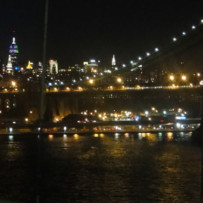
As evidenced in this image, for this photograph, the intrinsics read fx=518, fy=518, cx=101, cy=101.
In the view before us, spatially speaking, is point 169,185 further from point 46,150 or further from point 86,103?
point 86,103

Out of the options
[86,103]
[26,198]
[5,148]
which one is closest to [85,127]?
[5,148]

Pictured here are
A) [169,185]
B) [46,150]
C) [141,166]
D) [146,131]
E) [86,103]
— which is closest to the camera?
[169,185]

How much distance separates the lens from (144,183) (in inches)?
383

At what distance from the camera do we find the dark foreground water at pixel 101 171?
8.38 m

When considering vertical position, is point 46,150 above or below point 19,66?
below

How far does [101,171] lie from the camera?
1163 centimetres

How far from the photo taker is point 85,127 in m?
27.1

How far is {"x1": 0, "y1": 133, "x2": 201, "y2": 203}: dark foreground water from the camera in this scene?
8375mm

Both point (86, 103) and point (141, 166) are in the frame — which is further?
point (86, 103)

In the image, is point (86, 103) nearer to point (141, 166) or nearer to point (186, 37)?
point (186, 37)

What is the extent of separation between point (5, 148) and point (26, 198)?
9.43m

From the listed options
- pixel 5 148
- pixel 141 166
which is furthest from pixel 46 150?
pixel 141 166

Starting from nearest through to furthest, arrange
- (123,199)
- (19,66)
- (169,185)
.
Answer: (123,199), (169,185), (19,66)

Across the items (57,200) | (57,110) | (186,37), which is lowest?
(57,200)
